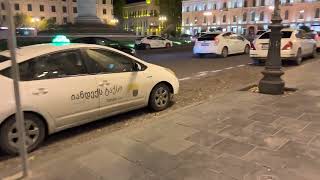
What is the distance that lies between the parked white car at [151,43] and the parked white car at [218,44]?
10891mm

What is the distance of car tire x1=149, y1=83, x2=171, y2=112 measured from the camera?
660 cm

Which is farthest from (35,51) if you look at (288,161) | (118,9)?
(118,9)

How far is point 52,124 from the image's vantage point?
4.90 metres

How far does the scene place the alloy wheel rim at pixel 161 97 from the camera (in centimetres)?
670

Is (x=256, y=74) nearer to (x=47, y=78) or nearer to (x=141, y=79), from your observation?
(x=141, y=79)

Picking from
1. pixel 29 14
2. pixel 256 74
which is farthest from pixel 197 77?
pixel 29 14

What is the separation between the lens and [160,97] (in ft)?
22.2

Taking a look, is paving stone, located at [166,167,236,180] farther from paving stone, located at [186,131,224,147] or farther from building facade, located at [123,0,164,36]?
building facade, located at [123,0,164,36]

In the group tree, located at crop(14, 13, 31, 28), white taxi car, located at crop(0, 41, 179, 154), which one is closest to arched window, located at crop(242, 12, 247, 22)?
tree, located at crop(14, 13, 31, 28)

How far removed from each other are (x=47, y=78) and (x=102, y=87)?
0.98 m

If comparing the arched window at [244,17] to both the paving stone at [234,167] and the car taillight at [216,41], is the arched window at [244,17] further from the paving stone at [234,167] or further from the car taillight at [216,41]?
the paving stone at [234,167]

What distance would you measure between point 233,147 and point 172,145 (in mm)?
842

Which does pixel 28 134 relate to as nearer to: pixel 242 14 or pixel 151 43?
pixel 151 43

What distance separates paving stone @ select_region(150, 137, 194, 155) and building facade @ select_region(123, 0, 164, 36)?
8812 centimetres
